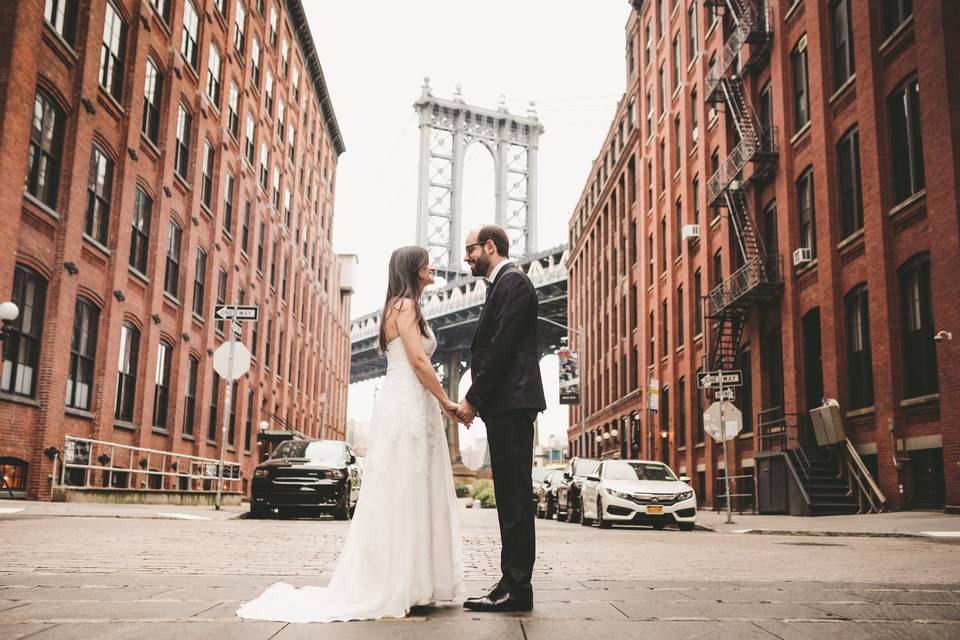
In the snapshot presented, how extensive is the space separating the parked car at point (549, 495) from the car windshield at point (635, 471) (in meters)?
5.42

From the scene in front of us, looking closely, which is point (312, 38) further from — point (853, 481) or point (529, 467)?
point (529, 467)

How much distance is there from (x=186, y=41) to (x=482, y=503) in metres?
23.0

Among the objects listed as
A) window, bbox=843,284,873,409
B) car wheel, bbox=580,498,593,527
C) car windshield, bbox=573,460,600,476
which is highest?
window, bbox=843,284,873,409

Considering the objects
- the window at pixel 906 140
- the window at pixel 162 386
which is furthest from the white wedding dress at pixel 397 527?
the window at pixel 162 386

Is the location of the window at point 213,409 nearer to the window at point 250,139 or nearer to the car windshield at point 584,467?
the window at point 250,139

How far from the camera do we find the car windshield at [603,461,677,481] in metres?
19.1

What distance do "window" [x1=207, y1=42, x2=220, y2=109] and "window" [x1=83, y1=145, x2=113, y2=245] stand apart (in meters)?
9.31

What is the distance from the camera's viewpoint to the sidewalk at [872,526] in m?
13.5

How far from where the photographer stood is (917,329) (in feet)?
59.9

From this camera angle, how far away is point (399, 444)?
5297mm

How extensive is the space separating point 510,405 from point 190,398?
85.4ft

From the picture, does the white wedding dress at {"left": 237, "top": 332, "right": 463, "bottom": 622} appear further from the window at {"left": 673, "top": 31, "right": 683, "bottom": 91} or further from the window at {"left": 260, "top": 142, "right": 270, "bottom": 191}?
the window at {"left": 260, "top": 142, "right": 270, "bottom": 191}

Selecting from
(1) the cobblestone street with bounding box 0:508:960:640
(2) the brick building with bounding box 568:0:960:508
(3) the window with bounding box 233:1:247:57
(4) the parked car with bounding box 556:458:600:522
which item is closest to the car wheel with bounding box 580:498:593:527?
(4) the parked car with bounding box 556:458:600:522

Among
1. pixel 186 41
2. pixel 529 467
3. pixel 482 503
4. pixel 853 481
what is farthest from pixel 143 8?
pixel 482 503
